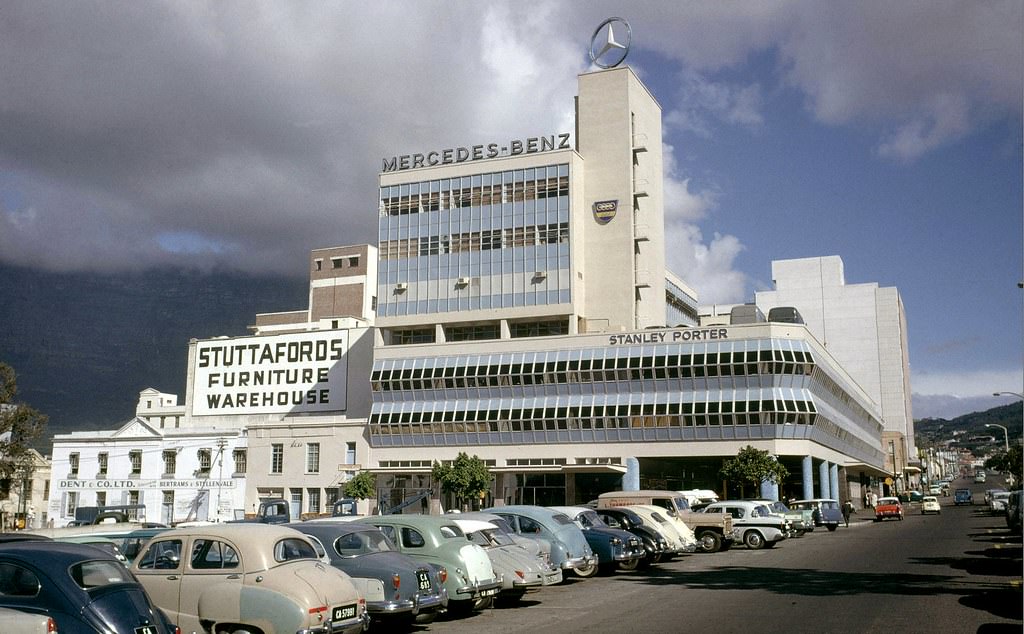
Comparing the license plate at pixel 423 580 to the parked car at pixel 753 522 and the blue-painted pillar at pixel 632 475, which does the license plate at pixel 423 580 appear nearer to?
the parked car at pixel 753 522

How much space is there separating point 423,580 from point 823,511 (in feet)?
126

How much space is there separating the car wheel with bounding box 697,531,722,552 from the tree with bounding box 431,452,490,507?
30601 millimetres

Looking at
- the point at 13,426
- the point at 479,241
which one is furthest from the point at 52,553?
the point at 479,241

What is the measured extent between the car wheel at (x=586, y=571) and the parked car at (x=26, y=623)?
14345 mm

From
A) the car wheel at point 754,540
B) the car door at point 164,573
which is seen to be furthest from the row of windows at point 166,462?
the car door at point 164,573

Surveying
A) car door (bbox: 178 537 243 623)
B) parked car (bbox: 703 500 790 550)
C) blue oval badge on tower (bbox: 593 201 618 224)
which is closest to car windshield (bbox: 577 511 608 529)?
parked car (bbox: 703 500 790 550)

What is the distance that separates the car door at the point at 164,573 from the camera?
43.9 feet

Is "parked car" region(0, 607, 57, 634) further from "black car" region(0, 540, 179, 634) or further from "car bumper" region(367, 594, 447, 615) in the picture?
"car bumper" region(367, 594, 447, 615)

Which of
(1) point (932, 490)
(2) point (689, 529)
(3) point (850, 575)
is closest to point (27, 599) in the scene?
(3) point (850, 575)

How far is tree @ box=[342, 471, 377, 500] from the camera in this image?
65.6 metres

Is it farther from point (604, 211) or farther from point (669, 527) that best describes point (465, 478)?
point (669, 527)

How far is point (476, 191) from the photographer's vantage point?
76188 mm

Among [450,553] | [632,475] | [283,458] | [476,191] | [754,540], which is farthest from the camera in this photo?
[476,191]

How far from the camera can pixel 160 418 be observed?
10700 centimetres
